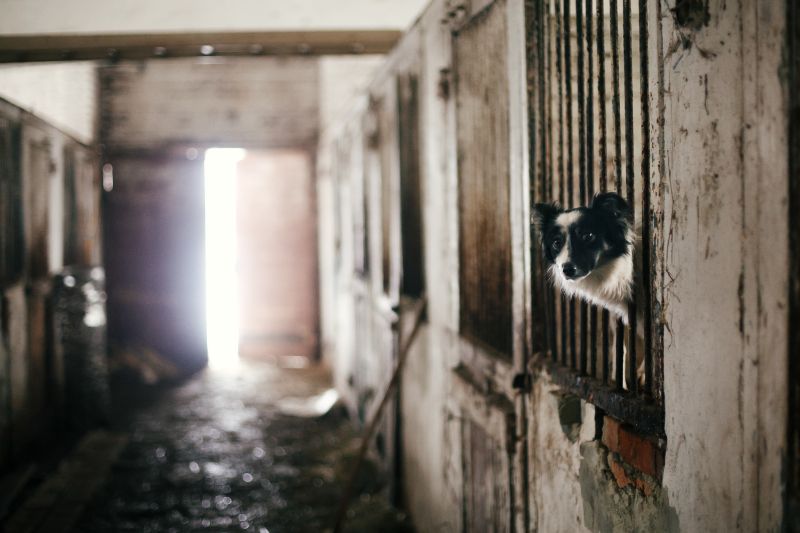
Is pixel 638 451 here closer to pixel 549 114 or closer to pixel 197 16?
pixel 549 114

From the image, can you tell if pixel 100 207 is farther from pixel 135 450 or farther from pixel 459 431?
pixel 459 431

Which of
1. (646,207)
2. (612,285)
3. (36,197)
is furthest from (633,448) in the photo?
(36,197)

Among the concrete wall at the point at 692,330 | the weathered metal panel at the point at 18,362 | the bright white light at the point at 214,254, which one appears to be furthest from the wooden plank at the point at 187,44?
the bright white light at the point at 214,254

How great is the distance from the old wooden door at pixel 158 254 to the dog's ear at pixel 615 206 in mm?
10359

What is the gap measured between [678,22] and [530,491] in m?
1.85

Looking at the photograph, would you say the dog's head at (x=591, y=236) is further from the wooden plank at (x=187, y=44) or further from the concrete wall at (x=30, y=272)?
the concrete wall at (x=30, y=272)

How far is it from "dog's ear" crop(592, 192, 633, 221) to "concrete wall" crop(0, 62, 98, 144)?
6345 mm

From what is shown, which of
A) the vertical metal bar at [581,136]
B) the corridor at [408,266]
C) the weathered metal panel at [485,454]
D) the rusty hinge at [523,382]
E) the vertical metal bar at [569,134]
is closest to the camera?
the corridor at [408,266]

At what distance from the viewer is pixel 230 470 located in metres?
6.57

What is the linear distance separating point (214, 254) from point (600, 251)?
15581mm

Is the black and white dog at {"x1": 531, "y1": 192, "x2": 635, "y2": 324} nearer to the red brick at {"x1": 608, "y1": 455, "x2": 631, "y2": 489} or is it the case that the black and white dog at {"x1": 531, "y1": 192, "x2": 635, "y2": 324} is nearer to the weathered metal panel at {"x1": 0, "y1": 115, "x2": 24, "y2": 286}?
the red brick at {"x1": 608, "y1": 455, "x2": 631, "y2": 489}

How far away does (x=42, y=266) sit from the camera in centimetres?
697

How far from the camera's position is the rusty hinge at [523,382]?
2773 millimetres

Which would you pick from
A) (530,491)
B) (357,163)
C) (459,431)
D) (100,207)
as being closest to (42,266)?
(357,163)
